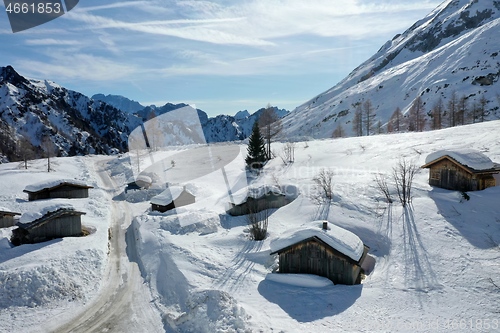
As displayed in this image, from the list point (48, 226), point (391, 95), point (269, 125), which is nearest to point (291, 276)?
point (48, 226)

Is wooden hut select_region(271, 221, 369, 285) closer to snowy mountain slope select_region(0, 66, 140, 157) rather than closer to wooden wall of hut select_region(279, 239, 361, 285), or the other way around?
wooden wall of hut select_region(279, 239, 361, 285)

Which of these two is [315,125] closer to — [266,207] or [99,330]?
[266,207]

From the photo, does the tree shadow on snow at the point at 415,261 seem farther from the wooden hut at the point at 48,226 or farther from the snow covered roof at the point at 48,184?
the snow covered roof at the point at 48,184

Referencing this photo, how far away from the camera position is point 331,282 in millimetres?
17953

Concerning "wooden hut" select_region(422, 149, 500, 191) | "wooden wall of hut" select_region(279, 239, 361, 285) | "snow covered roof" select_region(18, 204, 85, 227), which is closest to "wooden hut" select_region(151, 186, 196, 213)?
"snow covered roof" select_region(18, 204, 85, 227)

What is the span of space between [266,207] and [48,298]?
63.4 ft

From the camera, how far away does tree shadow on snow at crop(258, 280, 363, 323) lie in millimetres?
15023

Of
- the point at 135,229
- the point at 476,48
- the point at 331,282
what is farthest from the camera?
the point at 476,48

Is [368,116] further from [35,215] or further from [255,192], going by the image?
[35,215]

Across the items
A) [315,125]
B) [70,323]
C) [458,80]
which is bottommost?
[70,323]

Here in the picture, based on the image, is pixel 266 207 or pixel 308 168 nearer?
pixel 266 207

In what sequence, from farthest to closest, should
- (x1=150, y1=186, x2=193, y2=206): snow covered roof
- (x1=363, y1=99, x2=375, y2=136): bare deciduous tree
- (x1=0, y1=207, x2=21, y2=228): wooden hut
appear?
(x1=363, y1=99, x2=375, y2=136): bare deciduous tree
(x1=150, y1=186, x2=193, y2=206): snow covered roof
(x1=0, y1=207, x2=21, y2=228): wooden hut

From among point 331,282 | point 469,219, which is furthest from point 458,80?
point 331,282

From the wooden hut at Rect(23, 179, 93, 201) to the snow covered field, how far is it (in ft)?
26.2
